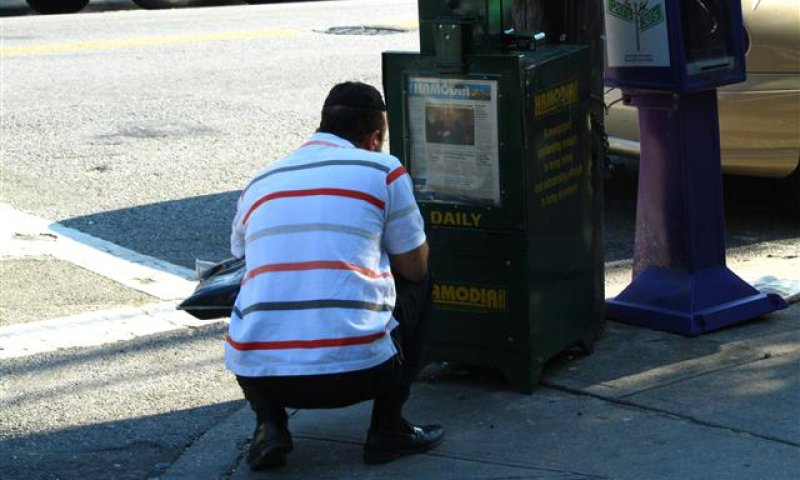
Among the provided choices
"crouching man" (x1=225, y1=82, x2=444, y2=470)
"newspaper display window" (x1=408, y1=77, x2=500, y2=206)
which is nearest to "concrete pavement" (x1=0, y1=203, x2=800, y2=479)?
"crouching man" (x1=225, y1=82, x2=444, y2=470)

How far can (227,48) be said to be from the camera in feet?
47.6

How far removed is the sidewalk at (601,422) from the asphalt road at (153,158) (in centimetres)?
49

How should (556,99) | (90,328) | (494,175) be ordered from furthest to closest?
(90,328) < (556,99) < (494,175)

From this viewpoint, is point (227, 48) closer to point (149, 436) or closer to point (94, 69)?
point (94, 69)

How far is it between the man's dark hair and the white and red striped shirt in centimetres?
11

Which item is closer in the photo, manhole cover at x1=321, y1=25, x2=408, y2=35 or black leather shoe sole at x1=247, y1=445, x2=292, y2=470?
black leather shoe sole at x1=247, y1=445, x2=292, y2=470

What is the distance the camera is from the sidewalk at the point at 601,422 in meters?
4.61

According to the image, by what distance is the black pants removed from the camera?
4.42 m

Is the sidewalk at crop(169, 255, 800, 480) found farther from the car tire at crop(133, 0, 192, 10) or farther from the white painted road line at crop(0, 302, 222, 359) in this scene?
the car tire at crop(133, 0, 192, 10)

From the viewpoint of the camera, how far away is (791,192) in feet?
26.6

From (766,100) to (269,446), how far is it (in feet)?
13.0

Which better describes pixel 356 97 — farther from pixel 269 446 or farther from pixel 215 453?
pixel 215 453

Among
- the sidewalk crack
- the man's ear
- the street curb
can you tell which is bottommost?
the street curb

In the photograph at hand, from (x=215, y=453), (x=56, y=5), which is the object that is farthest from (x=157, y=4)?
(x=215, y=453)
